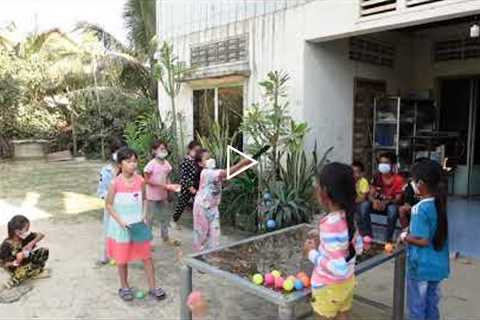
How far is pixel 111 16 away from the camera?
17.8m

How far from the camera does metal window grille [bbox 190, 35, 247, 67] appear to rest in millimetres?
7094

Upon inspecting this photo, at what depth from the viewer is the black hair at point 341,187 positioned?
247 centimetres

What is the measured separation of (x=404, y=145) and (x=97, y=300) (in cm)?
537

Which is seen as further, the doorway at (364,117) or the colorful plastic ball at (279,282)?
the doorway at (364,117)

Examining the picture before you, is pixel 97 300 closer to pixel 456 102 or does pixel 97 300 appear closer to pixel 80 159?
pixel 456 102

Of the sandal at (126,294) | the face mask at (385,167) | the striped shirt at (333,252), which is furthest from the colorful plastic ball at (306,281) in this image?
the face mask at (385,167)

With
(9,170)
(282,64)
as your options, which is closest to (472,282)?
(282,64)

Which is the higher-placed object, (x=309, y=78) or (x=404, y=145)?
(x=309, y=78)

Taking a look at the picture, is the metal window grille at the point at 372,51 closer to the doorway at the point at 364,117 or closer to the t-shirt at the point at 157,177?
the doorway at the point at 364,117

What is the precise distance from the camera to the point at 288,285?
2.62m

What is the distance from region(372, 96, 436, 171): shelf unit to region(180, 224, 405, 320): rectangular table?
12.8 ft

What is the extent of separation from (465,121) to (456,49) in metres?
1.24

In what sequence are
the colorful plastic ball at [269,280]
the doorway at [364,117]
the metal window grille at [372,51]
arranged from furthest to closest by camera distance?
the doorway at [364,117]
the metal window grille at [372,51]
the colorful plastic ball at [269,280]

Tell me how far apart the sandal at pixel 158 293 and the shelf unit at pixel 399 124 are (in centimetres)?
446
